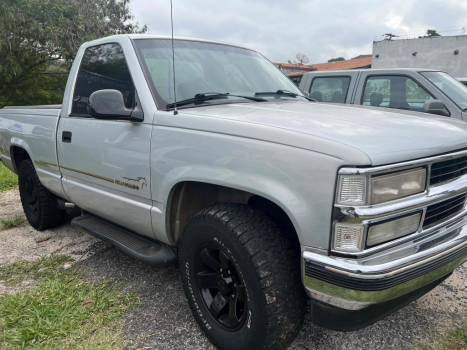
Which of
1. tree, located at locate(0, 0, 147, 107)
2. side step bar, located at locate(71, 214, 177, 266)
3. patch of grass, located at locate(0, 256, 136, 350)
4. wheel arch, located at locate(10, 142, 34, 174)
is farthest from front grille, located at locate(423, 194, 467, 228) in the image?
tree, located at locate(0, 0, 147, 107)

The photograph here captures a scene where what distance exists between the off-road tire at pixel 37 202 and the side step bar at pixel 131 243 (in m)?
0.90

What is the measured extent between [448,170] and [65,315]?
248 centimetres

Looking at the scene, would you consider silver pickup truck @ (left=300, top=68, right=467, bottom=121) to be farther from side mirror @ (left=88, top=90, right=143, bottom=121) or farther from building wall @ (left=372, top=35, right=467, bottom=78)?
building wall @ (left=372, top=35, right=467, bottom=78)

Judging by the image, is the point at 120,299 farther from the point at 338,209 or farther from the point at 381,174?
the point at 381,174

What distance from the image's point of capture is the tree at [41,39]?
14.6 m

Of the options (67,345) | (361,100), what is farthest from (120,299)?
(361,100)

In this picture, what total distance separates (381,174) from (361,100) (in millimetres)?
4260

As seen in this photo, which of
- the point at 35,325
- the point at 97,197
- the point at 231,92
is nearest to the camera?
the point at 35,325

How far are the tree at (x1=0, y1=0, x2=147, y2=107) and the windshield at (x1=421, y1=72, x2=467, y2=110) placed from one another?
13.2 metres

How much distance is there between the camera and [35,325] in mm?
2420

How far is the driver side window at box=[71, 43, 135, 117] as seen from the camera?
108 inches

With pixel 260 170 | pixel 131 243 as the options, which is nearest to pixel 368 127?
pixel 260 170

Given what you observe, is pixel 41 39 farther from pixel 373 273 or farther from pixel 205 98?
pixel 373 273

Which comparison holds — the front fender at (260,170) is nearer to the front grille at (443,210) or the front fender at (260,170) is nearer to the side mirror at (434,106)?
the front grille at (443,210)
